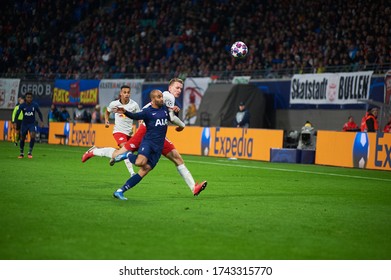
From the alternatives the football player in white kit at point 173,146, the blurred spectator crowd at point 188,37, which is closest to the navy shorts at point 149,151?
the football player in white kit at point 173,146

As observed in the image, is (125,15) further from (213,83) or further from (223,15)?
(213,83)

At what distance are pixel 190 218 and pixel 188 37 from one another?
31.0 metres

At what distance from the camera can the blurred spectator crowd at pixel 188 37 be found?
3225 centimetres

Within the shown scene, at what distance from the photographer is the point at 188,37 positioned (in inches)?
1631

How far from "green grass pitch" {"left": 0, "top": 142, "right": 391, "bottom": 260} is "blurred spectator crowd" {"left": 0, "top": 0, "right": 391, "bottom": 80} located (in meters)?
13.5

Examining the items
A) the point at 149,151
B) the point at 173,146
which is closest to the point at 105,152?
the point at 173,146

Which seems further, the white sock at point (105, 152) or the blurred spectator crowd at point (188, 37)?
the blurred spectator crowd at point (188, 37)

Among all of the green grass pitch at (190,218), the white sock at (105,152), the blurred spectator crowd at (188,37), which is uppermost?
the blurred spectator crowd at (188,37)

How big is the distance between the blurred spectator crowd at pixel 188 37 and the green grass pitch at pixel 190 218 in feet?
44.2

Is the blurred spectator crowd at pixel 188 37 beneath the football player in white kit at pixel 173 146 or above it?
above

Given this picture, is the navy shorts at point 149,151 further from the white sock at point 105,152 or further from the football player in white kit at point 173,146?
the white sock at point 105,152

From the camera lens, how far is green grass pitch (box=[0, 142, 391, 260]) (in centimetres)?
845

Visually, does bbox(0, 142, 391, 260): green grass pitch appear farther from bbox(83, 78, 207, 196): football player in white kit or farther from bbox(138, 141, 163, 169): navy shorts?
bbox(138, 141, 163, 169): navy shorts

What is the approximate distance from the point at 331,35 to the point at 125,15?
19.0m
